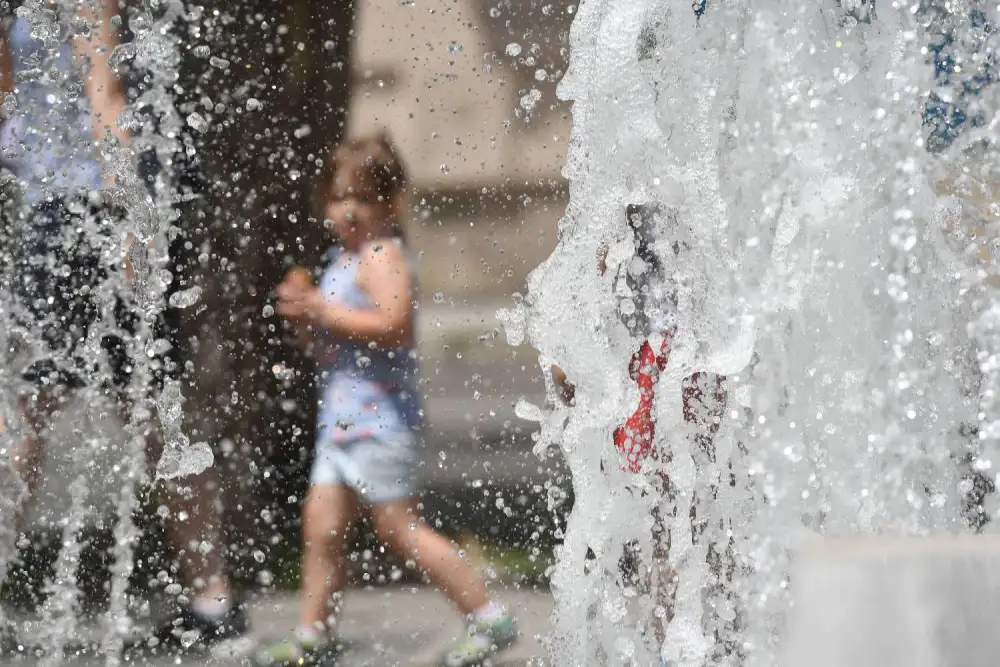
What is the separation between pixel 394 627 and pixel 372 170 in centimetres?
95

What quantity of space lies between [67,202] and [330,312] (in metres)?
0.62

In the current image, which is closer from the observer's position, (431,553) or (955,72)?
(955,72)

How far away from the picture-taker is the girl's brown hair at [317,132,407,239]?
2080mm

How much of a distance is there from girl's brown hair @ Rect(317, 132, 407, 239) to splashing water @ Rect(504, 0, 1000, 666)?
517mm

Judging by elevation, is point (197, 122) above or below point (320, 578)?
above

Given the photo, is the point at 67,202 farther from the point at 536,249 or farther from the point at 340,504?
the point at 536,249

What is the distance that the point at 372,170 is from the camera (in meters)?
2.12

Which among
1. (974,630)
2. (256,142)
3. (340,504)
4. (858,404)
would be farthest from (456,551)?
(974,630)

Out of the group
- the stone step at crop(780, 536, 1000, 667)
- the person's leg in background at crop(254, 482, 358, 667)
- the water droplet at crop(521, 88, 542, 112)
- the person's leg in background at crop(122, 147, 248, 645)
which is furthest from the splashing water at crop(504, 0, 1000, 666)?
the stone step at crop(780, 536, 1000, 667)

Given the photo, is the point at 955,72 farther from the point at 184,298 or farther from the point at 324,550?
the point at 184,298

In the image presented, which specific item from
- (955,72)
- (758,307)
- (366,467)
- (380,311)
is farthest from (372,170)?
(955,72)

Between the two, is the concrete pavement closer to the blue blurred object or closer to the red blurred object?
the red blurred object

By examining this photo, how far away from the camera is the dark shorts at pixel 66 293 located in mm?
2053

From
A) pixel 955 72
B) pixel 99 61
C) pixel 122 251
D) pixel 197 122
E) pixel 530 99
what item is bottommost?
pixel 955 72
